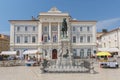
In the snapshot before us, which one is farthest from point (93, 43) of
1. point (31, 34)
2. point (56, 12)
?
point (31, 34)

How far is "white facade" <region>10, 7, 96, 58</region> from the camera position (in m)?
57.8

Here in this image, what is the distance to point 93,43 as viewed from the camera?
59.0m

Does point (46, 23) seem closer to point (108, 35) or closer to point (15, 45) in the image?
point (15, 45)

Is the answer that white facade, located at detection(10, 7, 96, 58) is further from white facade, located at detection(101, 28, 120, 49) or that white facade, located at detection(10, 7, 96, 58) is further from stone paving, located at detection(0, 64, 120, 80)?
stone paving, located at detection(0, 64, 120, 80)

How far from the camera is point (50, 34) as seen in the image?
58531 millimetres

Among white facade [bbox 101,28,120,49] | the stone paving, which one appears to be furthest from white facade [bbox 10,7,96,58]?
the stone paving

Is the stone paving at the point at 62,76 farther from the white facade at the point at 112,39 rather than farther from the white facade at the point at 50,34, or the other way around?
the white facade at the point at 112,39

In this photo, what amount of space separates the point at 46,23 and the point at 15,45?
31.8ft

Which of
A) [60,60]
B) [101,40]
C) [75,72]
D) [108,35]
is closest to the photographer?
[75,72]

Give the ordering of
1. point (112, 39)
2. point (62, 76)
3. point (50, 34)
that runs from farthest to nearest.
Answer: point (112, 39) → point (50, 34) → point (62, 76)

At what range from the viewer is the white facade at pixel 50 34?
57.8 m

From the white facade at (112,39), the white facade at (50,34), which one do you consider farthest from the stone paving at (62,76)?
the white facade at (112,39)

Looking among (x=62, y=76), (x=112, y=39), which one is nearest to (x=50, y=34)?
(x=112, y=39)

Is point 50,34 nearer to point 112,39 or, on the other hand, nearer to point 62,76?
point 112,39
